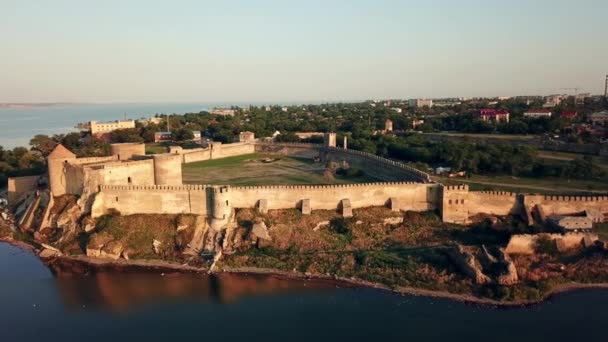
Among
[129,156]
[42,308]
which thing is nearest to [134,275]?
[42,308]

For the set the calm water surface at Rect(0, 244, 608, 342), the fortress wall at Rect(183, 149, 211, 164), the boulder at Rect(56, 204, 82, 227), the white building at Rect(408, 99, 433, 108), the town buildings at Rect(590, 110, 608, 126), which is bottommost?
the calm water surface at Rect(0, 244, 608, 342)

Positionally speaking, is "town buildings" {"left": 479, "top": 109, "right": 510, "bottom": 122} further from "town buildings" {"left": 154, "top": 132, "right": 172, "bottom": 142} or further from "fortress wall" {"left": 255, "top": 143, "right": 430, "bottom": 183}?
"town buildings" {"left": 154, "top": 132, "right": 172, "bottom": 142}

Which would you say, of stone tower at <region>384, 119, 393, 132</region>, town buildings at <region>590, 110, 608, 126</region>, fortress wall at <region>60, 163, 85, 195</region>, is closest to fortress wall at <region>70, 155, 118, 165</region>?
fortress wall at <region>60, 163, 85, 195</region>

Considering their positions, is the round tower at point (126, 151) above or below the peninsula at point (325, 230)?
above

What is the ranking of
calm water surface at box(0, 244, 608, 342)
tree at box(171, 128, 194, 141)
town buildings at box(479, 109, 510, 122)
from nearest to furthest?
calm water surface at box(0, 244, 608, 342)
tree at box(171, 128, 194, 141)
town buildings at box(479, 109, 510, 122)

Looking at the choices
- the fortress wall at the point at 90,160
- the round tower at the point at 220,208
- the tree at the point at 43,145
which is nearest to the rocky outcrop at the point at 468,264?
the round tower at the point at 220,208

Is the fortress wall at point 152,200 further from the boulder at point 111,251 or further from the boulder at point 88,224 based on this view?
the boulder at point 111,251
